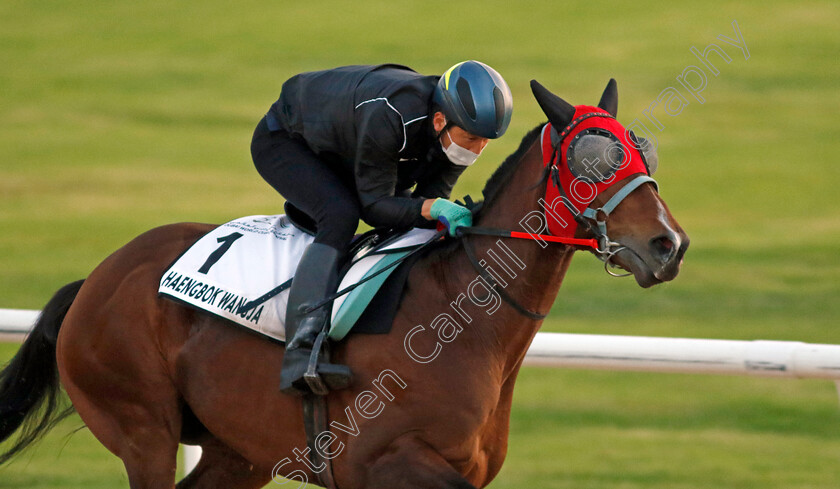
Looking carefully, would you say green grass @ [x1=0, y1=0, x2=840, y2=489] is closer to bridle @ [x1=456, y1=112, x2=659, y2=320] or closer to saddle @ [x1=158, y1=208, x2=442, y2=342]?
saddle @ [x1=158, y1=208, x2=442, y2=342]

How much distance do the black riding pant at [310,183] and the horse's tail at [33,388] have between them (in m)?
1.04

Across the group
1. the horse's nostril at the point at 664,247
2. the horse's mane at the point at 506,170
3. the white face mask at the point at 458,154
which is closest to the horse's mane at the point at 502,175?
the horse's mane at the point at 506,170

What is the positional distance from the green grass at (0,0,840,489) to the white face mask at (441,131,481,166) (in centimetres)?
238

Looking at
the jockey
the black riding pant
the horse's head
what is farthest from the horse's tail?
the horse's head

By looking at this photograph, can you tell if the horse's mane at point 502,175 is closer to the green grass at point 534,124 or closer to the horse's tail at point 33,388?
the horse's tail at point 33,388

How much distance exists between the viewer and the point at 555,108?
10.7ft

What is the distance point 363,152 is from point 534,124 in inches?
446

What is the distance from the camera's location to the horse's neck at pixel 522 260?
11.1ft

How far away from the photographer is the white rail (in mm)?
4031

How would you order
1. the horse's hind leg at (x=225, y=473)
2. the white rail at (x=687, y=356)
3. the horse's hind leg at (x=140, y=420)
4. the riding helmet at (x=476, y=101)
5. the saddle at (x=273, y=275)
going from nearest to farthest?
the riding helmet at (x=476, y=101)
the saddle at (x=273, y=275)
the horse's hind leg at (x=140, y=420)
the white rail at (x=687, y=356)
the horse's hind leg at (x=225, y=473)

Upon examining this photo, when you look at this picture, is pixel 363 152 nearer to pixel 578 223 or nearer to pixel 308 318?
pixel 308 318

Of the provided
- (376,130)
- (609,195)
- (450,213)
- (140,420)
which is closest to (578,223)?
(609,195)

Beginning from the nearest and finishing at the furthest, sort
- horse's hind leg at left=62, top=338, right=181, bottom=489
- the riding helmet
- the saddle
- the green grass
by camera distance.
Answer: the riding helmet, the saddle, horse's hind leg at left=62, top=338, right=181, bottom=489, the green grass

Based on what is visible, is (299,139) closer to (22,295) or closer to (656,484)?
(656,484)
